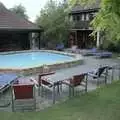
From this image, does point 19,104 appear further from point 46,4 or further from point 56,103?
point 46,4

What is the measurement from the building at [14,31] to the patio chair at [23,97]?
56.6 feet

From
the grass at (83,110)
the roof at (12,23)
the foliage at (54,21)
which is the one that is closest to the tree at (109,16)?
the grass at (83,110)

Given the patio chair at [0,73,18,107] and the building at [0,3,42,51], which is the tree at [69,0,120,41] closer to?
the patio chair at [0,73,18,107]

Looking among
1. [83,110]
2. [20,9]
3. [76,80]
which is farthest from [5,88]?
[20,9]

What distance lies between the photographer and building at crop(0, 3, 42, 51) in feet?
84.5

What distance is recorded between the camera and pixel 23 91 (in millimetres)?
8156

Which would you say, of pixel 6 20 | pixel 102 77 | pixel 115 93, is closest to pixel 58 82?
pixel 115 93

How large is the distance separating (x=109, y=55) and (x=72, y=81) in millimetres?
13634

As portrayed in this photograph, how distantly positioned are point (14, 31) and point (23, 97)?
18.3 metres

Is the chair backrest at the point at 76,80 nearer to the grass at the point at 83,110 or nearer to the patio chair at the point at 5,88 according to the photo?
the grass at the point at 83,110

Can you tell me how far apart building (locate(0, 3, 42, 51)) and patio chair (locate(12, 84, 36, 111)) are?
17258mm

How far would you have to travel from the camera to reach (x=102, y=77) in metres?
13.0

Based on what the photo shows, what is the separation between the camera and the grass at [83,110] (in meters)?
7.60

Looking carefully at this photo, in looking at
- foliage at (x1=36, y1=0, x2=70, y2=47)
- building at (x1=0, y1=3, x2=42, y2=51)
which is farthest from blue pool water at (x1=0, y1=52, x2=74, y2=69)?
foliage at (x1=36, y1=0, x2=70, y2=47)
